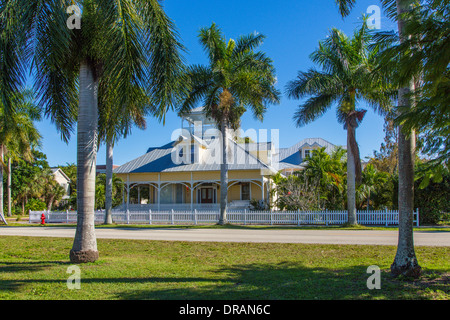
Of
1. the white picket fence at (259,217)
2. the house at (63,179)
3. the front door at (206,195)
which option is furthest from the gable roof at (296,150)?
the house at (63,179)

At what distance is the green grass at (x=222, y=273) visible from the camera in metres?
6.09

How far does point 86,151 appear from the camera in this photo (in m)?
8.82

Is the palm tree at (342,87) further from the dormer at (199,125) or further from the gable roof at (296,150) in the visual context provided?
the gable roof at (296,150)

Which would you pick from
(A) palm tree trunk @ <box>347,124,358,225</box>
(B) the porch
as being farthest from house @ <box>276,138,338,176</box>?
(A) palm tree trunk @ <box>347,124,358,225</box>

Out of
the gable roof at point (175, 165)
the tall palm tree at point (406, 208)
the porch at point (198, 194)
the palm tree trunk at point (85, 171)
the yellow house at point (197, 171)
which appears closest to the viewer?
the tall palm tree at point (406, 208)

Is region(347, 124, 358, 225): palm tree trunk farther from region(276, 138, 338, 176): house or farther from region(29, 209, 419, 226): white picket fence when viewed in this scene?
region(276, 138, 338, 176): house

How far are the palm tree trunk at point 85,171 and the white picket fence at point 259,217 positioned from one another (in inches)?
567

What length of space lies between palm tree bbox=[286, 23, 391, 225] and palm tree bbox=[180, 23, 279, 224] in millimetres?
1876

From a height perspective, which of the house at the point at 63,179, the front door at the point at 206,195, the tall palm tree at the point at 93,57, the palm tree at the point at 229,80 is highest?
the palm tree at the point at 229,80

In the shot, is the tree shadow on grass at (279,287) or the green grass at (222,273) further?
the green grass at (222,273)

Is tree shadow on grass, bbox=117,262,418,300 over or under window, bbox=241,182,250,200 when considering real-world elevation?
under

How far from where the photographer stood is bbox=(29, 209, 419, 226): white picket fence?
20.8m
